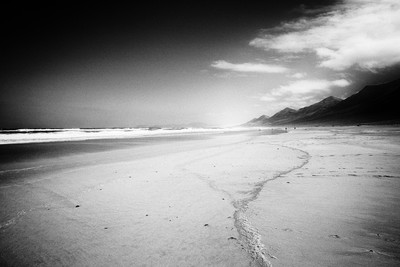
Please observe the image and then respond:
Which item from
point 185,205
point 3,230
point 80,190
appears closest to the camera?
point 3,230

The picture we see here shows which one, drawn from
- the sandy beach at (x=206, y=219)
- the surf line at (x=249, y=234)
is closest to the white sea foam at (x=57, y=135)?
the sandy beach at (x=206, y=219)

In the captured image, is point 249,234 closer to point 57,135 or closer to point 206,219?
point 206,219

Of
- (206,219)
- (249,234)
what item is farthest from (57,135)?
(249,234)

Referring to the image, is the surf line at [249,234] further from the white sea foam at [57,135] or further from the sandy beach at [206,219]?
the white sea foam at [57,135]

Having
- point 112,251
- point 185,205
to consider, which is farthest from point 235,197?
point 112,251

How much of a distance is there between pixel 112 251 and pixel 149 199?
2074 mm

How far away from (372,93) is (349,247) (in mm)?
205123

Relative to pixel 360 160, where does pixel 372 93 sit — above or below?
above

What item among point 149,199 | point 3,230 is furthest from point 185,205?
point 3,230

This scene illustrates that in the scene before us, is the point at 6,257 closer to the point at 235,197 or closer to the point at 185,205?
the point at 185,205

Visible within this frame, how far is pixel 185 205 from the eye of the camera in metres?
4.75

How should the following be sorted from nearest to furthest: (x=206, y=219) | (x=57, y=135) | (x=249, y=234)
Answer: (x=249, y=234)
(x=206, y=219)
(x=57, y=135)

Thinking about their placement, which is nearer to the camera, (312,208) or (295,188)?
(312,208)

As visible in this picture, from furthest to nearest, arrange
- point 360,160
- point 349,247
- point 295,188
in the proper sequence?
point 360,160
point 295,188
point 349,247
